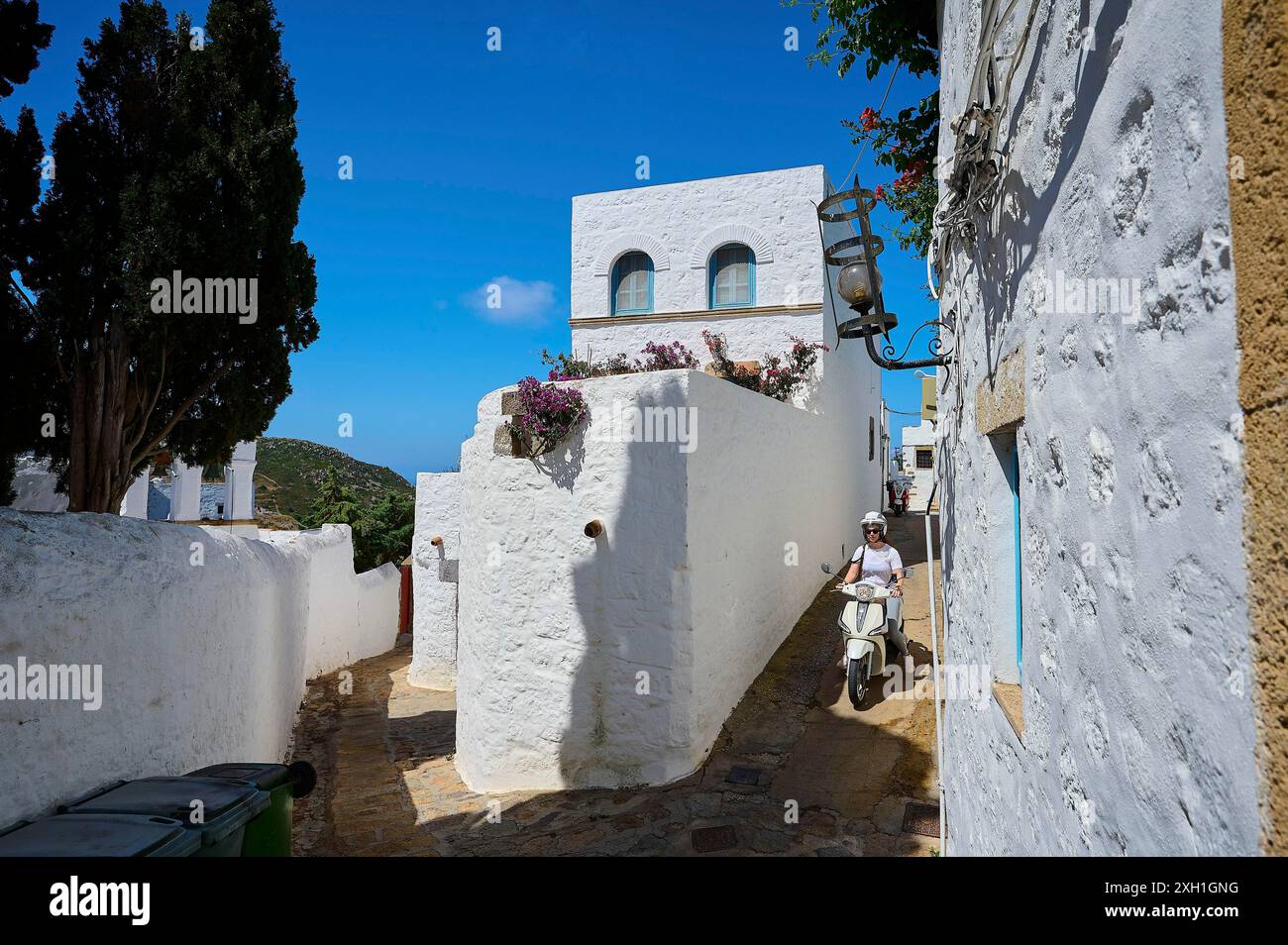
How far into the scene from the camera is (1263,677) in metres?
1.05

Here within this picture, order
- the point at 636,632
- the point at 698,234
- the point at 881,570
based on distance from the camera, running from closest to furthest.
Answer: the point at 636,632, the point at 881,570, the point at 698,234

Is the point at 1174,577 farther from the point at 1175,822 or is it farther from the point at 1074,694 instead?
the point at 1074,694

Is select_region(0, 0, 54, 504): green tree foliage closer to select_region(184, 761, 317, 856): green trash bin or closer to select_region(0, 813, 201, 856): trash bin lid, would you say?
select_region(184, 761, 317, 856): green trash bin

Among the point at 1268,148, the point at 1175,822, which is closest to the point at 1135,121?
the point at 1268,148

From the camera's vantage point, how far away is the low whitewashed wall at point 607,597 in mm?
6012

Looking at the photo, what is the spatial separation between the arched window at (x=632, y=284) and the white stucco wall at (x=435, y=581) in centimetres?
419

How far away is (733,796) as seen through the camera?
5.48 m

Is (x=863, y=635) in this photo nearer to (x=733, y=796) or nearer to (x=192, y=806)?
(x=733, y=796)

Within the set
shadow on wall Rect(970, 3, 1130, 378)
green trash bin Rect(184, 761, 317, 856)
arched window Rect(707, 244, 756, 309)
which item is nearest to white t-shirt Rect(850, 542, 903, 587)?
shadow on wall Rect(970, 3, 1130, 378)

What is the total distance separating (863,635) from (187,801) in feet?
16.6

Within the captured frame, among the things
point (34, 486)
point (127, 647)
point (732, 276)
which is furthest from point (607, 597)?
point (34, 486)

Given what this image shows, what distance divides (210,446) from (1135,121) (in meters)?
8.71

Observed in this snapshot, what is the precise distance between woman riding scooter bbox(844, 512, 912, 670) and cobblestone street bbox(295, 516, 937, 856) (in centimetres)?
62

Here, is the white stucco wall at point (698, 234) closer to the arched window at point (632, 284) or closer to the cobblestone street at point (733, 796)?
the arched window at point (632, 284)
